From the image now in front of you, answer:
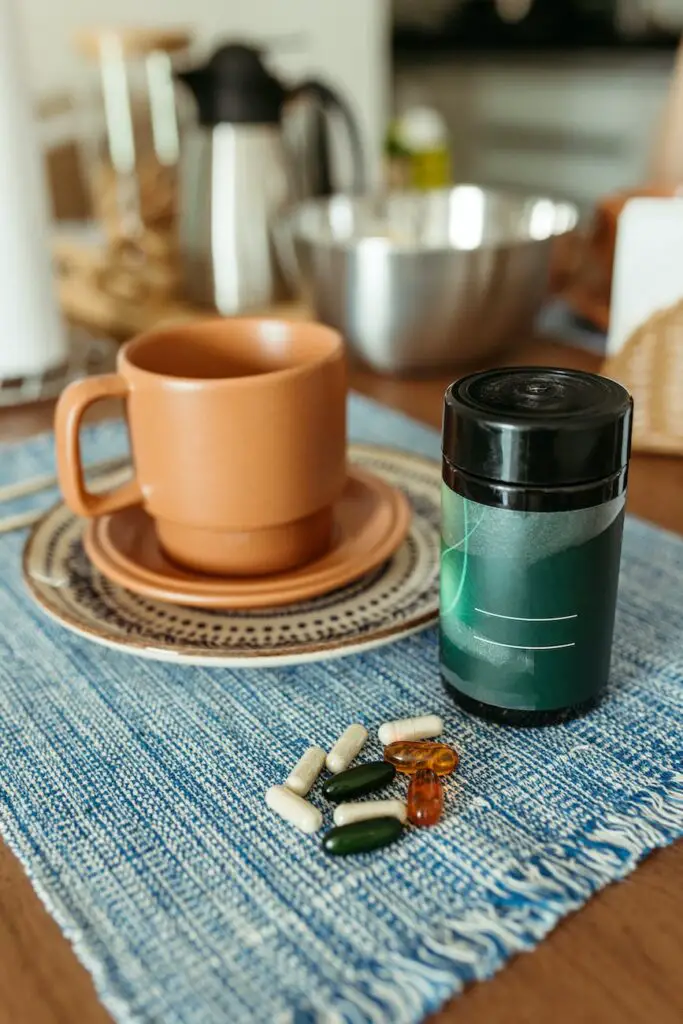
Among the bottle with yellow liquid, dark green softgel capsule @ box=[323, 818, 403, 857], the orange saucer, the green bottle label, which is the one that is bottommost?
dark green softgel capsule @ box=[323, 818, 403, 857]

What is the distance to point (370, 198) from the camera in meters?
0.98

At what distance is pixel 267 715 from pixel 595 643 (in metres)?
0.14

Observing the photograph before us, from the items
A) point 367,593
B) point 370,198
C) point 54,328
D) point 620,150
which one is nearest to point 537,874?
point 367,593

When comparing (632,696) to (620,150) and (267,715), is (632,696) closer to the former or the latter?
(267,715)

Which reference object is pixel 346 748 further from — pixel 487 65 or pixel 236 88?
pixel 487 65

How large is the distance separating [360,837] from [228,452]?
0.63 ft

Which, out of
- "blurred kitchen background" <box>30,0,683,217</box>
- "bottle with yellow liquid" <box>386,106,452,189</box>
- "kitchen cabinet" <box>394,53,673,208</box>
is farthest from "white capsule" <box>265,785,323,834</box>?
"kitchen cabinet" <box>394,53,673,208</box>

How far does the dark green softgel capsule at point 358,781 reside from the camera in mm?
368

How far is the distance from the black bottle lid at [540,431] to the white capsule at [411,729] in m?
0.11

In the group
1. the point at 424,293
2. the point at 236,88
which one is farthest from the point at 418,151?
the point at 424,293

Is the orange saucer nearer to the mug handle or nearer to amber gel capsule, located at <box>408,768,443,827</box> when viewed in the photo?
the mug handle

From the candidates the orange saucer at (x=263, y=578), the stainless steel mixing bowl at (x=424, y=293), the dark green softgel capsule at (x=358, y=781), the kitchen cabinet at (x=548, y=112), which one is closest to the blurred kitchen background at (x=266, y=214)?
the stainless steel mixing bowl at (x=424, y=293)

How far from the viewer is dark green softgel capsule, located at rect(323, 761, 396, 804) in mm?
368

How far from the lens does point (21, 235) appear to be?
0.80 m
